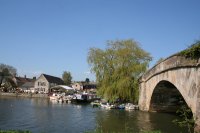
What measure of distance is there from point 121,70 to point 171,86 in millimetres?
12444

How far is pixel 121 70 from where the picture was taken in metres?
→ 49.6

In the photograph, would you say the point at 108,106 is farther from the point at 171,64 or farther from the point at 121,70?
the point at 171,64

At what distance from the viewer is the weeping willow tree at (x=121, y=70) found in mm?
48500

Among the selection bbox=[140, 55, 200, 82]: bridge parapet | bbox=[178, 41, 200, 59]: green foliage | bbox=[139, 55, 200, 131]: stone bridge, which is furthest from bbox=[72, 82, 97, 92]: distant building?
bbox=[178, 41, 200, 59]: green foliage

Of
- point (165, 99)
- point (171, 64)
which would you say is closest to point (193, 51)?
point (171, 64)

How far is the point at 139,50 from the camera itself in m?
50.5

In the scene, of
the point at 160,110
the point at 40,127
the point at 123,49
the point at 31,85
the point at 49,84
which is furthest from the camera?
the point at 31,85

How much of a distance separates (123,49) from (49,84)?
183 ft

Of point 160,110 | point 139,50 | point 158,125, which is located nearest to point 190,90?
point 158,125

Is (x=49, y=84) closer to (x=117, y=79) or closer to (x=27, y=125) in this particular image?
(x=117, y=79)

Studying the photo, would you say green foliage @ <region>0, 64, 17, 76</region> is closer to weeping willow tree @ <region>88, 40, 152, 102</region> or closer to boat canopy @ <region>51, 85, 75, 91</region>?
boat canopy @ <region>51, 85, 75, 91</region>

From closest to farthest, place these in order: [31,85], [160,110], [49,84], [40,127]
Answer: [40,127] → [160,110] → [49,84] → [31,85]

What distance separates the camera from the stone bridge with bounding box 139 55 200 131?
76.1ft

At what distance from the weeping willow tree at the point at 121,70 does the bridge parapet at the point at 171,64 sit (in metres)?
6.32
